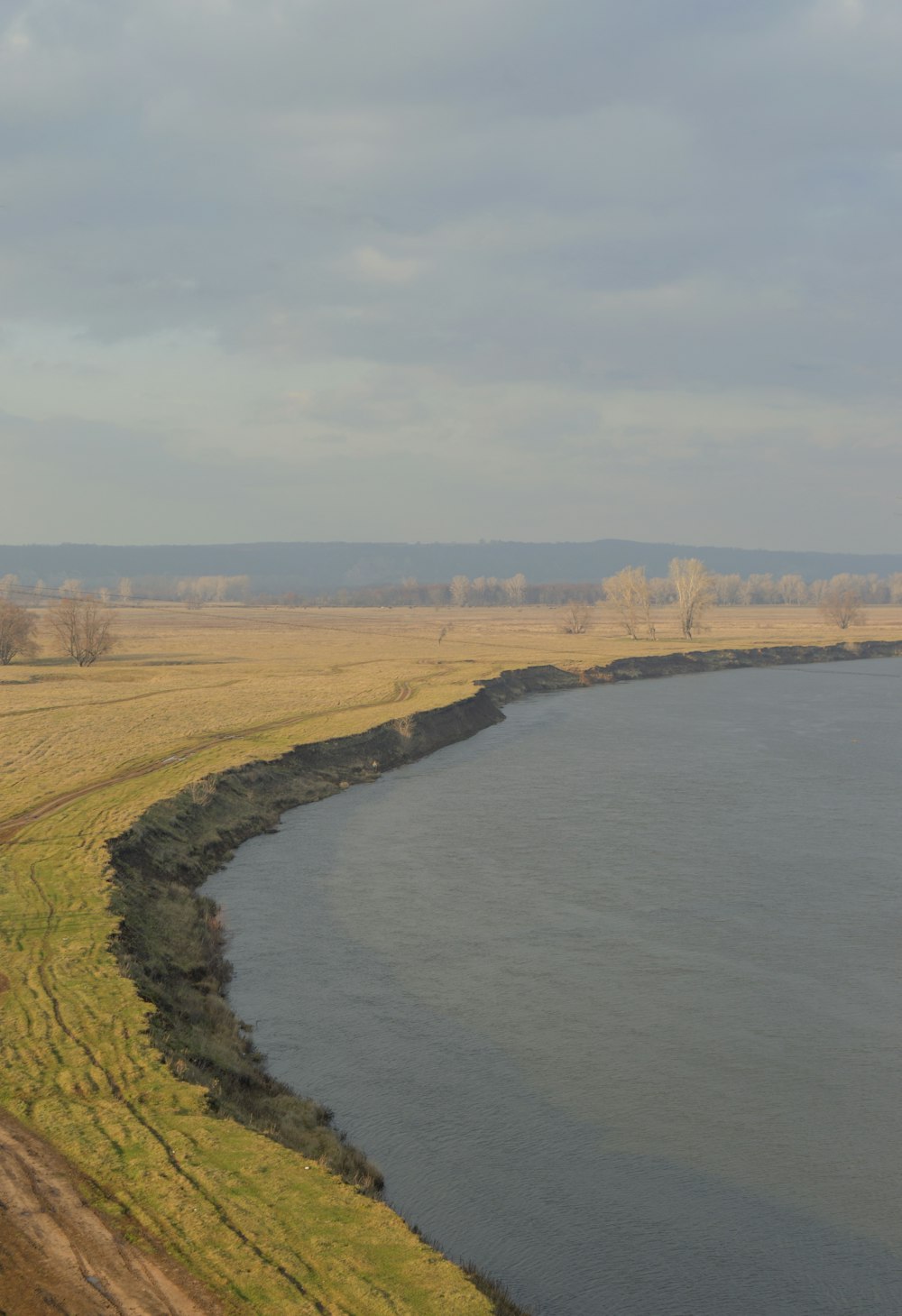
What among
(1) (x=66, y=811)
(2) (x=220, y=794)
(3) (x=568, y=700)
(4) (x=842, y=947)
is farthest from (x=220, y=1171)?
(3) (x=568, y=700)

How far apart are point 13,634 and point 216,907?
7710cm

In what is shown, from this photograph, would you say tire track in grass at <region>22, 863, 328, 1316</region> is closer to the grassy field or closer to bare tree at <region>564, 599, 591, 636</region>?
the grassy field

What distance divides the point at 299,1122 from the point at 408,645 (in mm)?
112078

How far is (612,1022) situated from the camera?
23.8 meters

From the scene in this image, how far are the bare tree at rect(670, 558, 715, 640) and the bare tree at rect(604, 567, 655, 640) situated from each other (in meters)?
4.50

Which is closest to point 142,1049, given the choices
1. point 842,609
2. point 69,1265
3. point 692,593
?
point 69,1265

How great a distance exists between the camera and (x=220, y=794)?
144 feet

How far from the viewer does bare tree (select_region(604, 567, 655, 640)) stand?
486ft

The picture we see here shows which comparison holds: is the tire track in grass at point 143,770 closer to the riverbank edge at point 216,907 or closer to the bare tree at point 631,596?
the riverbank edge at point 216,907

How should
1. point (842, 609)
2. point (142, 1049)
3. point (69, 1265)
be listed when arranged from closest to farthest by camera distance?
1. point (69, 1265)
2. point (142, 1049)
3. point (842, 609)

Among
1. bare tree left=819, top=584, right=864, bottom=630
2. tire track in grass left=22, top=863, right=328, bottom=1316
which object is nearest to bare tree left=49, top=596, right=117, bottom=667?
tire track in grass left=22, top=863, right=328, bottom=1316

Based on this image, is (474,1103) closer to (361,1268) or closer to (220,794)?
(361,1268)

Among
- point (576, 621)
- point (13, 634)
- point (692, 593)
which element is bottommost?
point (576, 621)

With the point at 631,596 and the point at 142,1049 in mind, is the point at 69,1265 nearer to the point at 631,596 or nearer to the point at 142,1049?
the point at 142,1049
